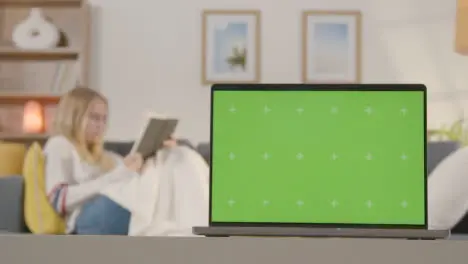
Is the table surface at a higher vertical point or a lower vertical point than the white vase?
lower

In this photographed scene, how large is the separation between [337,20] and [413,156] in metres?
4.17

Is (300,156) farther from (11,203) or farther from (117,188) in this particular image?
(11,203)

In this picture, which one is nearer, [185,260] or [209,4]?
[185,260]

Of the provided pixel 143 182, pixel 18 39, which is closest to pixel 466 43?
pixel 143 182

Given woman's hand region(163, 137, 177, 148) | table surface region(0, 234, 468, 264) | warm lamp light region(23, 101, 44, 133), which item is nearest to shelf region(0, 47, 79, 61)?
warm lamp light region(23, 101, 44, 133)

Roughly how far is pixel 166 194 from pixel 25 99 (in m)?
2.37

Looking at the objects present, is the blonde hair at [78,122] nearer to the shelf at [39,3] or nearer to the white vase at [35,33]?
the white vase at [35,33]

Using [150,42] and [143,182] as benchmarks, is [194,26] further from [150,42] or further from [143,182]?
[143,182]

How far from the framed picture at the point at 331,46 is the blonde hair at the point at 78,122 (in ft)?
6.59

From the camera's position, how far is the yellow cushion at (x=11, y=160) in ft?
11.5

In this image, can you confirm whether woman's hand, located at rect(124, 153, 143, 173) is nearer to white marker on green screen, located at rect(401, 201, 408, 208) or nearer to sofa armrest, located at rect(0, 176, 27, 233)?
sofa armrest, located at rect(0, 176, 27, 233)

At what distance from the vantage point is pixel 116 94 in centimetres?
496

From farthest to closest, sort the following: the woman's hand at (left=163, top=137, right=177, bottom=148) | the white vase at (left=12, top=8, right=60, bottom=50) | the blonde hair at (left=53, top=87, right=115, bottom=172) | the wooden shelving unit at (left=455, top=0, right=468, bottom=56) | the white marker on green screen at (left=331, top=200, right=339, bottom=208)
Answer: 1. the white vase at (left=12, top=8, right=60, bottom=50)
2. the blonde hair at (left=53, top=87, right=115, bottom=172)
3. the woman's hand at (left=163, top=137, right=177, bottom=148)
4. the wooden shelving unit at (left=455, top=0, right=468, bottom=56)
5. the white marker on green screen at (left=331, top=200, right=339, bottom=208)

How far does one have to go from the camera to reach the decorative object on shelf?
4.81 metres
